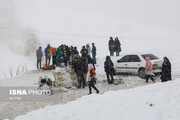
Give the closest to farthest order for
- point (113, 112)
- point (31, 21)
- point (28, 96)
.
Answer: point (113, 112)
point (28, 96)
point (31, 21)

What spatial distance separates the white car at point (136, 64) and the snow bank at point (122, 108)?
5.22m

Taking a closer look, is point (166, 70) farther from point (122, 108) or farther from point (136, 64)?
point (122, 108)

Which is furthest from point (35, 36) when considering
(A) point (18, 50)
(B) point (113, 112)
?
(B) point (113, 112)

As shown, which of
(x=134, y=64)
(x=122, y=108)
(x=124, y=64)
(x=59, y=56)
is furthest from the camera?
(x=59, y=56)

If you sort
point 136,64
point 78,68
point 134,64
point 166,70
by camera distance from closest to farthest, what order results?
point 166,70 → point 78,68 → point 136,64 → point 134,64

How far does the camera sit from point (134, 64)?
12.9 metres

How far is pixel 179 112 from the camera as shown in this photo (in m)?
5.46

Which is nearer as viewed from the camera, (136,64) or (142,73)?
(142,73)

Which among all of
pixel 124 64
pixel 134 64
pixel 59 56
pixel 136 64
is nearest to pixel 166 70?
pixel 136 64

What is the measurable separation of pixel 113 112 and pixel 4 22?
5206 cm

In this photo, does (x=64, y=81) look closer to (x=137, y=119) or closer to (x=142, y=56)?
(x=142, y=56)

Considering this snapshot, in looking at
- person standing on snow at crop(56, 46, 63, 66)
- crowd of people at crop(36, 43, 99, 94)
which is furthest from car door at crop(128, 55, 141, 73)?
person standing on snow at crop(56, 46, 63, 66)

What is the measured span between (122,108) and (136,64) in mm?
7271

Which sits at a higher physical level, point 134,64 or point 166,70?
point 134,64
